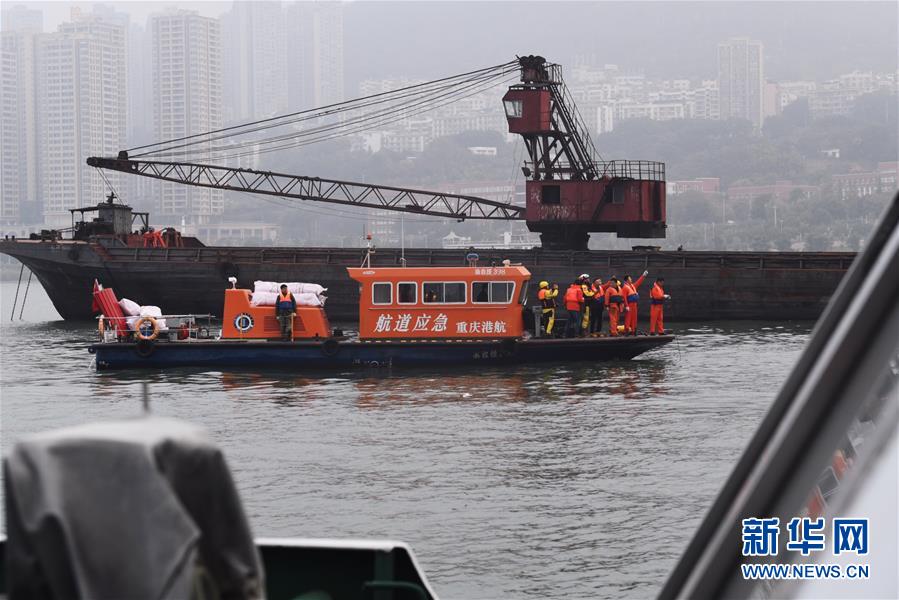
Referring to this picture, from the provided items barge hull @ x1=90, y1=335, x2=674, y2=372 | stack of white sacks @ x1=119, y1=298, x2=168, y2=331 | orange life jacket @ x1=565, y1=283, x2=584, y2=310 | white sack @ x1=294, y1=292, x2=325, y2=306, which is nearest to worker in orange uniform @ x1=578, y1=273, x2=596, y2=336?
orange life jacket @ x1=565, y1=283, x2=584, y2=310

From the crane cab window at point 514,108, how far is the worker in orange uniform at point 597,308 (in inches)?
741

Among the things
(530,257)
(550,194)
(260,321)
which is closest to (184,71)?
(550,194)

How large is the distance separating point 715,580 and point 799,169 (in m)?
172

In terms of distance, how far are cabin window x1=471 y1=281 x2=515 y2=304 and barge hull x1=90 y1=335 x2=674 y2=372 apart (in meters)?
0.91

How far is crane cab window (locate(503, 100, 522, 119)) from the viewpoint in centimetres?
4434

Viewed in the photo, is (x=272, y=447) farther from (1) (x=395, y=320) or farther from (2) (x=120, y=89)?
(2) (x=120, y=89)

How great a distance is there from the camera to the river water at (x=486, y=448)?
11.4 m

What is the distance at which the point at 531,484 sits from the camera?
14391mm

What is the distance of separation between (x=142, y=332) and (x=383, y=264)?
17.7 metres

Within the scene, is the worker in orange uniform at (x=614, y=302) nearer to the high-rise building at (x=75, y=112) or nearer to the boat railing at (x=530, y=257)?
the boat railing at (x=530, y=257)

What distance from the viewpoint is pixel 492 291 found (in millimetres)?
24766

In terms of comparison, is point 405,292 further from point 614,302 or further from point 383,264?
point 383,264

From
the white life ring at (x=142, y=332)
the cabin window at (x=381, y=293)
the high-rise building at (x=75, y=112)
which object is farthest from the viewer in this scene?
the high-rise building at (x=75, y=112)

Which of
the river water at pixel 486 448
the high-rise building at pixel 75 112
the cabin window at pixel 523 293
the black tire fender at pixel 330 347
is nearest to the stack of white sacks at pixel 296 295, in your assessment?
the black tire fender at pixel 330 347
